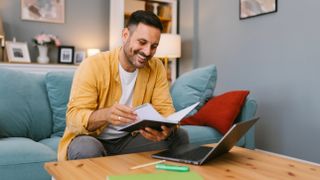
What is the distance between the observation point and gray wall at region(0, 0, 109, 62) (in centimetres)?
388

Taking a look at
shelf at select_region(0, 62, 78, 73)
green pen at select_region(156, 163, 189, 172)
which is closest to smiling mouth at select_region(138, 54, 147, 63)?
green pen at select_region(156, 163, 189, 172)

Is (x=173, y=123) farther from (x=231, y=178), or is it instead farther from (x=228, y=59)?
(x=228, y=59)

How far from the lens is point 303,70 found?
9.12 ft

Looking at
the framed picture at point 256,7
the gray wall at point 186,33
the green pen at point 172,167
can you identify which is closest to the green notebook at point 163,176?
the green pen at point 172,167

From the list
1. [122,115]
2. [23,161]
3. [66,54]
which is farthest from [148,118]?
[66,54]

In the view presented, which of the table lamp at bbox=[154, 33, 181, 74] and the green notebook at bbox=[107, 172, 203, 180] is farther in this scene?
the table lamp at bbox=[154, 33, 181, 74]

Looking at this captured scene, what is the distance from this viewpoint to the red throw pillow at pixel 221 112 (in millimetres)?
2156

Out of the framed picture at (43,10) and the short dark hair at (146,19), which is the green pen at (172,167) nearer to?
the short dark hair at (146,19)

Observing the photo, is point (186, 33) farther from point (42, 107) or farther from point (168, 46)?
point (42, 107)

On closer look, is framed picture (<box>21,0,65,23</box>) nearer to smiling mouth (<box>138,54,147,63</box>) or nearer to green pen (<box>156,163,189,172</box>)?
smiling mouth (<box>138,54,147,63</box>)

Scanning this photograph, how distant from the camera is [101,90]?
59.7 inches

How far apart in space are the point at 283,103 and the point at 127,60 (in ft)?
5.98

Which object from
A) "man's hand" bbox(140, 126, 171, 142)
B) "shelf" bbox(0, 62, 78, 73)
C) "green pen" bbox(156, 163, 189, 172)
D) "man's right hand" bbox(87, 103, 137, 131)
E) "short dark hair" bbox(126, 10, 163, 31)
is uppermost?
"short dark hair" bbox(126, 10, 163, 31)

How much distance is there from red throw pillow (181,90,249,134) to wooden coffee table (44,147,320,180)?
2.64 ft
